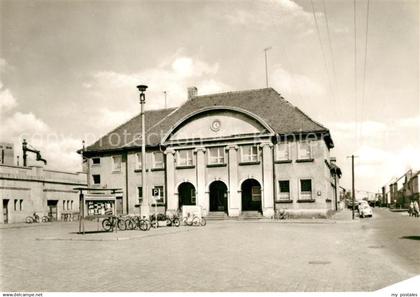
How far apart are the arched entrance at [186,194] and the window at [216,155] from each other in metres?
3.79

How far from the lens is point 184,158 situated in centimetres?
4231

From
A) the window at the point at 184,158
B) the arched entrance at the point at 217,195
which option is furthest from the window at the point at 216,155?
the arched entrance at the point at 217,195

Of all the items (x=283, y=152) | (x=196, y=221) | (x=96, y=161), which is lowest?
(x=196, y=221)

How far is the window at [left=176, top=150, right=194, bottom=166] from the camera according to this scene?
42.0 m

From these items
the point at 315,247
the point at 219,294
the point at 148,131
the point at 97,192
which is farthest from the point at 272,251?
the point at 148,131

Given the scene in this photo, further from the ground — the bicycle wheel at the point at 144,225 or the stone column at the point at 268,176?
the stone column at the point at 268,176

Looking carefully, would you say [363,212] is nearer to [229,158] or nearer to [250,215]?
[250,215]

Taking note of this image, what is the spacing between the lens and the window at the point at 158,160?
43.6 metres

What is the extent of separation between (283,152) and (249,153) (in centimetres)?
292

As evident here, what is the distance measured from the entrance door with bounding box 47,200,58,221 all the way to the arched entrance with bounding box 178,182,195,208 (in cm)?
1185

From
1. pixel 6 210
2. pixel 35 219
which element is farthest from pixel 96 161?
pixel 6 210

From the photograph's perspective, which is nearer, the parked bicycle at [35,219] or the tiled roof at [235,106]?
the parked bicycle at [35,219]

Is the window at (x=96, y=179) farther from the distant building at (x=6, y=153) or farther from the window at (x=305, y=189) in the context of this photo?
the window at (x=305, y=189)

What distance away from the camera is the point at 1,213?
36.8 m
